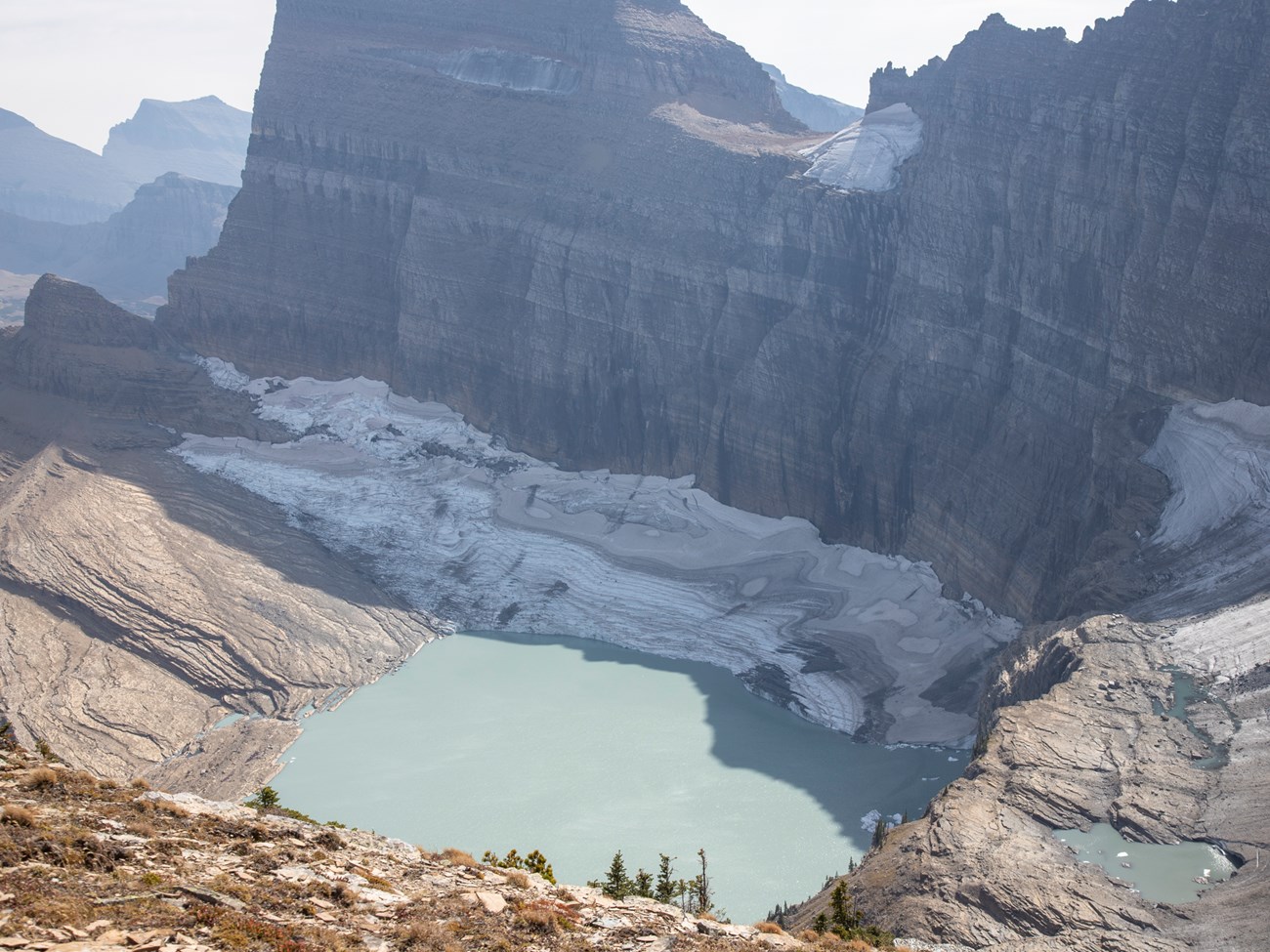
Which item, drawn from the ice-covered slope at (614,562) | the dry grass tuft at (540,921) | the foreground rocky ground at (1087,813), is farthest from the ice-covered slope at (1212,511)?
the dry grass tuft at (540,921)

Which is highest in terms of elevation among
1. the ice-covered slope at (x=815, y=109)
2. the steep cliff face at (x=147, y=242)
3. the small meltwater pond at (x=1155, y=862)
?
the ice-covered slope at (x=815, y=109)

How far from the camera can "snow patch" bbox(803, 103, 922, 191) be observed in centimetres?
7156

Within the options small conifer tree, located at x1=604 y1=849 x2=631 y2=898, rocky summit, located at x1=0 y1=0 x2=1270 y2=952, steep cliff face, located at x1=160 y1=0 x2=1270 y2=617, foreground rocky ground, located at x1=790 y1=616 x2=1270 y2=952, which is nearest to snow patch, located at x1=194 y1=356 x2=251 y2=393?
rocky summit, located at x1=0 y1=0 x2=1270 y2=952

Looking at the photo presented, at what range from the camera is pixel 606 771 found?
172ft

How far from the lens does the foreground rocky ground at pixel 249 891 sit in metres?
19.9

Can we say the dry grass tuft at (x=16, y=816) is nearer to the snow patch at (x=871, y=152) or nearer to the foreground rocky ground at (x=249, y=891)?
the foreground rocky ground at (x=249, y=891)

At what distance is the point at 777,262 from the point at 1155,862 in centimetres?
4606

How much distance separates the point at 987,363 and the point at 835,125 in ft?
374

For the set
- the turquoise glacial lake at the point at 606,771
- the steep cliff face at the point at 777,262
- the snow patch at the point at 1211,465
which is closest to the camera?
the turquoise glacial lake at the point at 606,771

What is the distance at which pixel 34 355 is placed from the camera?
265ft

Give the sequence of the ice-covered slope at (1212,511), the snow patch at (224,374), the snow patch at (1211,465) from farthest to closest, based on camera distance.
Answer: the snow patch at (224,374) → the snow patch at (1211,465) → the ice-covered slope at (1212,511)

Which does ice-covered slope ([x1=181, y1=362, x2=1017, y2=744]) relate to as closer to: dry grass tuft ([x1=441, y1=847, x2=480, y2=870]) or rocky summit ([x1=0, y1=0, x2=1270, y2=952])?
rocky summit ([x1=0, y1=0, x2=1270, y2=952])

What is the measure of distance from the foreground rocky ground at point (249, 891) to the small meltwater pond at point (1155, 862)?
1011 cm

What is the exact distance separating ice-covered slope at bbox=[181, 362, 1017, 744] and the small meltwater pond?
19.6 m
